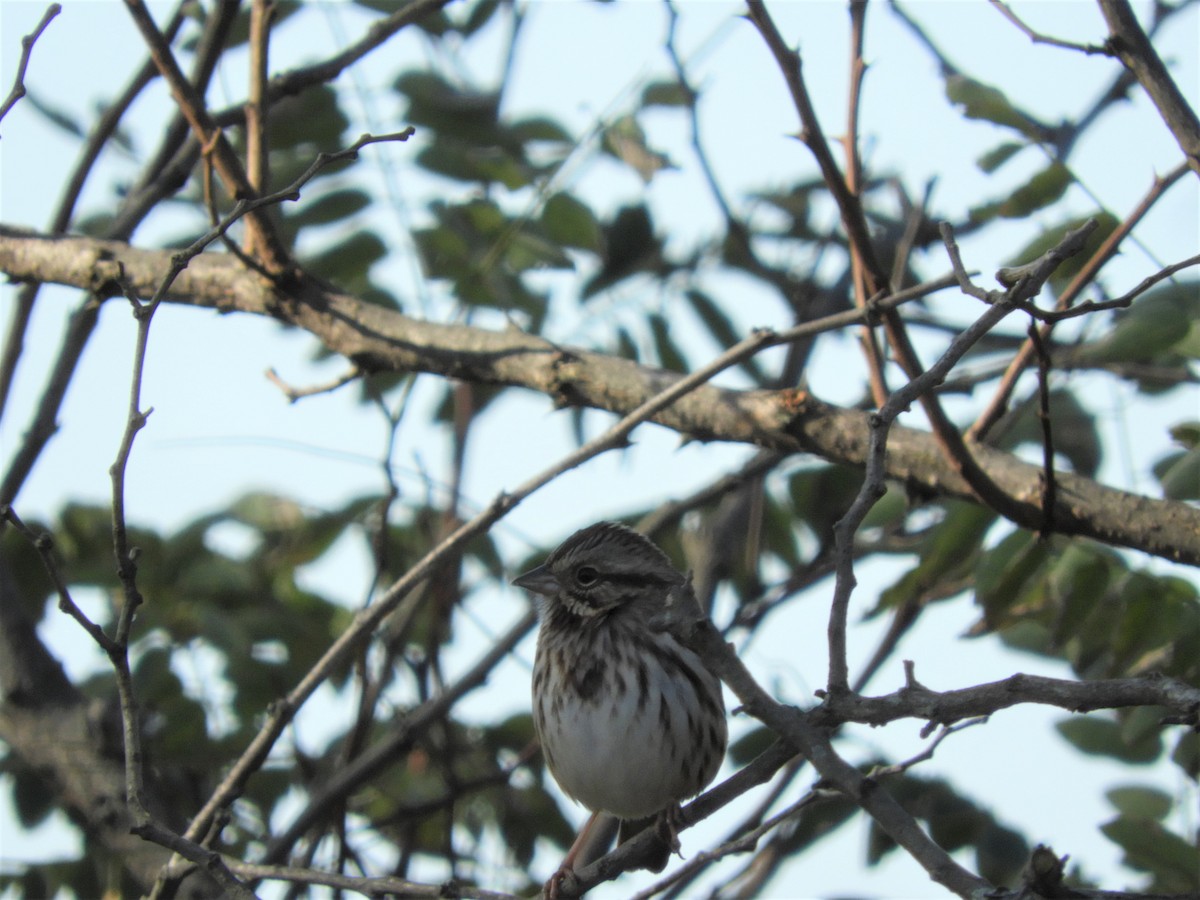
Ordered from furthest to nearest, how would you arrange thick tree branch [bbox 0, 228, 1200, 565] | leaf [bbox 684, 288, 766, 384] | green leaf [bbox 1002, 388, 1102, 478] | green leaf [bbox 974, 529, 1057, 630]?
leaf [bbox 684, 288, 766, 384] → green leaf [bbox 1002, 388, 1102, 478] → green leaf [bbox 974, 529, 1057, 630] → thick tree branch [bbox 0, 228, 1200, 565]

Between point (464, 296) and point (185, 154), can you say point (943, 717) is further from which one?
point (185, 154)

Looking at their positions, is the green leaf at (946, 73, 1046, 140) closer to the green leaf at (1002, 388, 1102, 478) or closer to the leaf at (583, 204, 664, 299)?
the green leaf at (1002, 388, 1102, 478)

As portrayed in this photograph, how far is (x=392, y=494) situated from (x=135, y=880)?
1405 millimetres

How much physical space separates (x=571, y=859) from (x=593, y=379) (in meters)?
1.83

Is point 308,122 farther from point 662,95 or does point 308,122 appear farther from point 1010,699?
point 1010,699

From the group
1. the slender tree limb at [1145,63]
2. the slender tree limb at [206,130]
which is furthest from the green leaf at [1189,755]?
the slender tree limb at [206,130]

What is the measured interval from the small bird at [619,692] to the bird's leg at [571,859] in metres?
0.01

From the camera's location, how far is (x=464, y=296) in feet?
15.5

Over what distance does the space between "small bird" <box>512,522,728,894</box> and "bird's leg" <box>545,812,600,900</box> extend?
1cm

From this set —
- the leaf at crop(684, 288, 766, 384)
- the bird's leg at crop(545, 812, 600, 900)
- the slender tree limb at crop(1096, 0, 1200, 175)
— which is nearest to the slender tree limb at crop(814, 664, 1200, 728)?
the slender tree limb at crop(1096, 0, 1200, 175)

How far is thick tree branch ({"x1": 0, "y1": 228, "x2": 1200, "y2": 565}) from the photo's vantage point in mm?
3473

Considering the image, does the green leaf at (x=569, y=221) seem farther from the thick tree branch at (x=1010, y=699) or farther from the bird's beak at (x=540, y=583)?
the thick tree branch at (x=1010, y=699)

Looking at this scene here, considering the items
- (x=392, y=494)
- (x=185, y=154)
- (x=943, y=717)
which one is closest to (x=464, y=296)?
(x=392, y=494)

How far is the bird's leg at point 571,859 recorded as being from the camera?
160 inches
